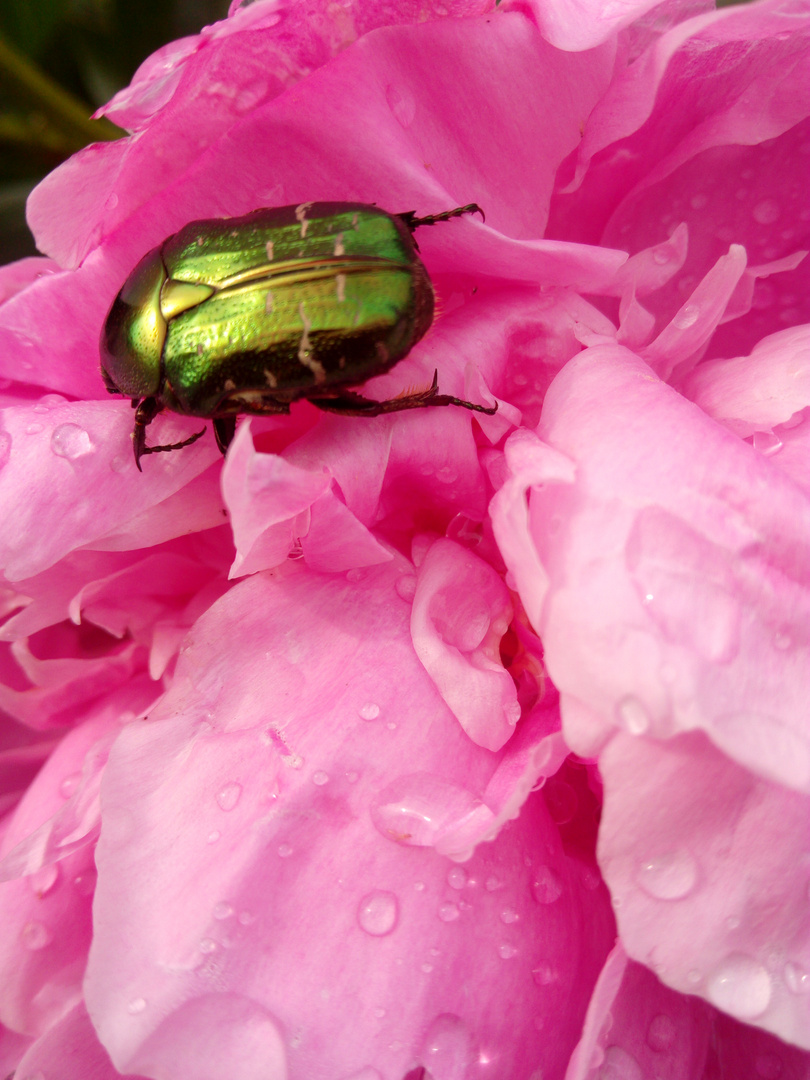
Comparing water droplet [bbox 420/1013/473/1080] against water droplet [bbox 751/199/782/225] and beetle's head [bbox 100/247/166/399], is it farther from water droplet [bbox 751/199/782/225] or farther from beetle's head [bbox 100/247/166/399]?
water droplet [bbox 751/199/782/225]

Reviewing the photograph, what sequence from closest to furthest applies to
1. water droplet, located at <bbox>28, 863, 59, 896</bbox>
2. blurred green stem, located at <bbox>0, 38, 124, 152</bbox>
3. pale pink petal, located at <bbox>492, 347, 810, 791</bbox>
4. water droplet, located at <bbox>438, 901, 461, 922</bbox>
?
pale pink petal, located at <bbox>492, 347, 810, 791</bbox> → water droplet, located at <bbox>438, 901, 461, 922</bbox> → water droplet, located at <bbox>28, 863, 59, 896</bbox> → blurred green stem, located at <bbox>0, 38, 124, 152</bbox>

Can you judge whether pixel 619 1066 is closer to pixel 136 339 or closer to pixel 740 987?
Answer: pixel 740 987

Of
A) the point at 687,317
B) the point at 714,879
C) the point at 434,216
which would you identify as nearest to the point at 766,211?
the point at 687,317

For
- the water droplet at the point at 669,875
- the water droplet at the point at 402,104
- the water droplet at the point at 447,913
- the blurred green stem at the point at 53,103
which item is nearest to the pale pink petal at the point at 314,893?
the water droplet at the point at 447,913

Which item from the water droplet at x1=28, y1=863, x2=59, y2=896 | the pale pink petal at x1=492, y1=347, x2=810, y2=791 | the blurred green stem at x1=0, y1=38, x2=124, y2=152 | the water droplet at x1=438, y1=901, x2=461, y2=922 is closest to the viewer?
the pale pink petal at x1=492, y1=347, x2=810, y2=791

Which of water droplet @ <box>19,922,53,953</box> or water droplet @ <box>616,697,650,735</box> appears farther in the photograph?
water droplet @ <box>19,922,53,953</box>

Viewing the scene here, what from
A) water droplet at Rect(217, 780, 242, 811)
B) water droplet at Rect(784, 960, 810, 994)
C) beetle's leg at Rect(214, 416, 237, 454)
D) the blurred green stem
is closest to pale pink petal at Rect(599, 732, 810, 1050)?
water droplet at Rect(784, 960, 810, 994)

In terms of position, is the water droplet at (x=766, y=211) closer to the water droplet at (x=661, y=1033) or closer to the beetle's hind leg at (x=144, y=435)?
the beetle's hind leg at (x=144, y=435)
